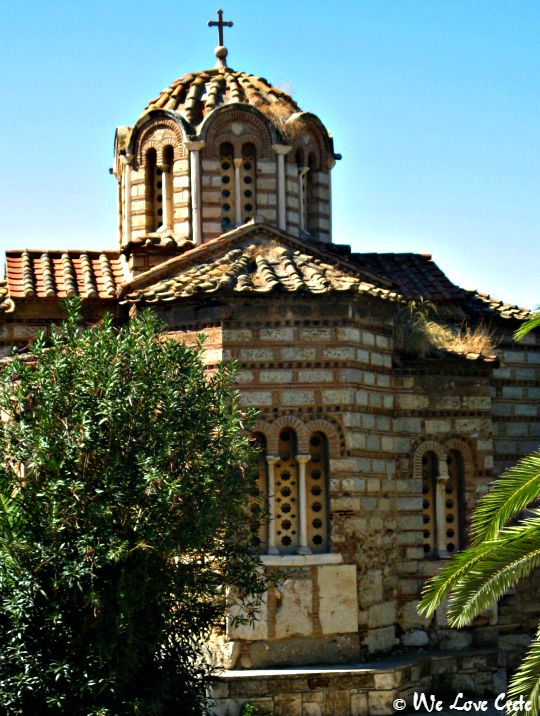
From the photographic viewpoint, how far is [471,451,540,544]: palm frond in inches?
539

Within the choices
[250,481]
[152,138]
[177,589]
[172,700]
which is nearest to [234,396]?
[250,481]

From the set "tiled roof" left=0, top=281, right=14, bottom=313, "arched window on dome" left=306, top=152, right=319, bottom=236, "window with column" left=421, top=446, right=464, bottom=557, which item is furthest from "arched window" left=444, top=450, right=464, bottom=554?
"tiled roof" left=0, top=281, right=14, bottom=313

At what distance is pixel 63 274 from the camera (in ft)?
69.3

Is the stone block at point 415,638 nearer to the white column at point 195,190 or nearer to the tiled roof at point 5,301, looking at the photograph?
the white column at point 195,190

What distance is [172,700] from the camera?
15.1m

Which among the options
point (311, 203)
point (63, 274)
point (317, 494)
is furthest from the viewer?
point (311, 203)

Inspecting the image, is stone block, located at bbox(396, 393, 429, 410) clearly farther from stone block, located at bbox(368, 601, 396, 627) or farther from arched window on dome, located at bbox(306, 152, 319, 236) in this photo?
arched window on dome, located at bbox(306, 152, 319, 236)

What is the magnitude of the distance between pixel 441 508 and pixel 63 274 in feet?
21.9

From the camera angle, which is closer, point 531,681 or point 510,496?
point 531,681

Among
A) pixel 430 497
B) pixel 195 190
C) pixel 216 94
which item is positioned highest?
pixel 216 94

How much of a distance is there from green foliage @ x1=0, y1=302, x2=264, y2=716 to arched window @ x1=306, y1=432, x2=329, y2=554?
2684mm

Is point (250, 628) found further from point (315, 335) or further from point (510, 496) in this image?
point (510, 496)

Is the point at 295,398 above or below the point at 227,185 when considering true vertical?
below

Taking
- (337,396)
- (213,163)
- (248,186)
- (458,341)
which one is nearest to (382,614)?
(337,396)
